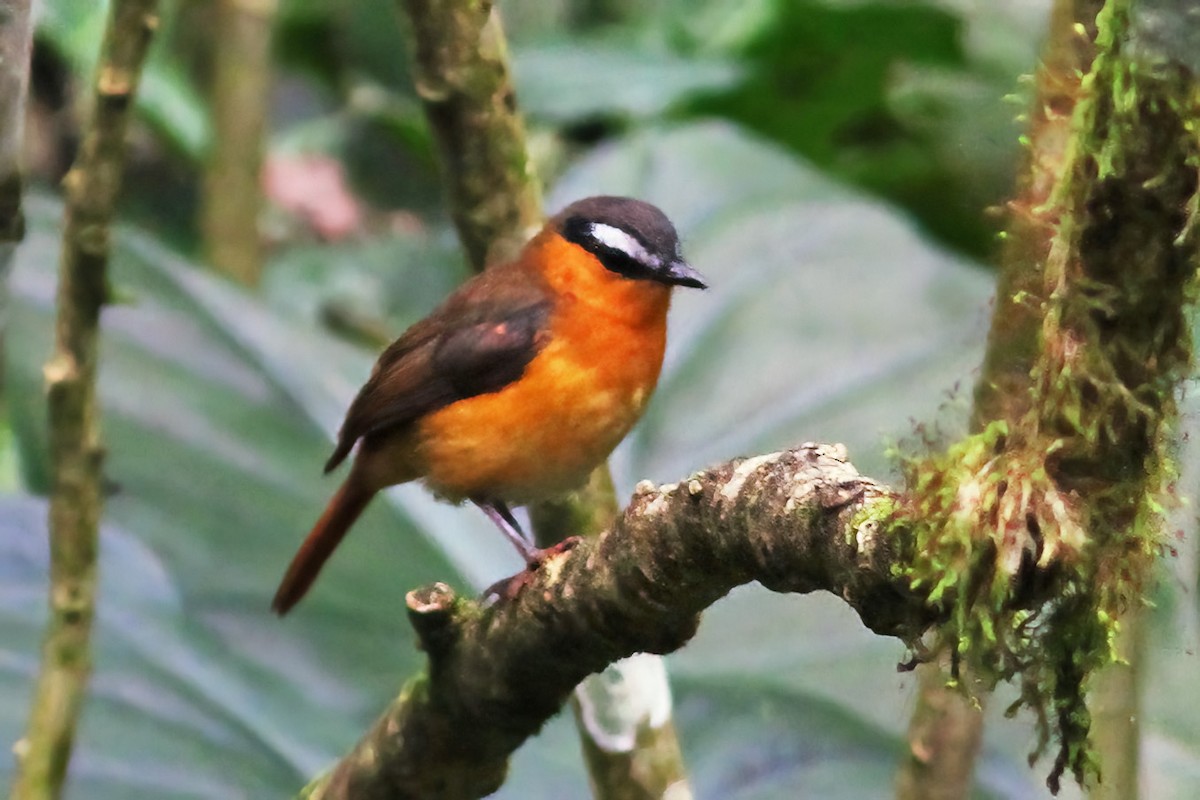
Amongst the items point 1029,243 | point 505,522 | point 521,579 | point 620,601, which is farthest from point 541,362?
point 1029,243

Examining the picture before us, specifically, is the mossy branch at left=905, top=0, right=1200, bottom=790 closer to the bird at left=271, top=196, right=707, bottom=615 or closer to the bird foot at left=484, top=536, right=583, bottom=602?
the bird foot at left=484, top=536, right=583, bottom=602

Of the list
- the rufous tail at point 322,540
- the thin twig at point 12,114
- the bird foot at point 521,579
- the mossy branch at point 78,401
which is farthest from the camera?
the rufous tail at point 322,540

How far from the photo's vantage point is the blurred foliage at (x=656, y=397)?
6.56 ft

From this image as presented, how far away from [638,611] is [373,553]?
1455 mm

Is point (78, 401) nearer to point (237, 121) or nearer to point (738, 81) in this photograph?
point (237, 121)

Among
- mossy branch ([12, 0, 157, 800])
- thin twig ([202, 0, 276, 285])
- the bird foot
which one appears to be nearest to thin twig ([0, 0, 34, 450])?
mossy branch ([12, 0, 157, 800])

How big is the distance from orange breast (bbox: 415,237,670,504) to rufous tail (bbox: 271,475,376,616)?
0.71 feet

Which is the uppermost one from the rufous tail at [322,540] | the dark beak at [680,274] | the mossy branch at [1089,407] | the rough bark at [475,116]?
the mossy branch at [1089,407]

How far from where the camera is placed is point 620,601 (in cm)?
94

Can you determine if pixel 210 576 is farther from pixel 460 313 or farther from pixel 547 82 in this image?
pixel 547 82

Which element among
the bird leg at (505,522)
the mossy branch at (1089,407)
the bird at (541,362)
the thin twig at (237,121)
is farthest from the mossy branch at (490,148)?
the thin twig at (237,121)

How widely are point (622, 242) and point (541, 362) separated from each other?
6.7 inches

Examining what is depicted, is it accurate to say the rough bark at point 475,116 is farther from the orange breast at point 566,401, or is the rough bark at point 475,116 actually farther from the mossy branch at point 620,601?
the mossy branch at point 620,601

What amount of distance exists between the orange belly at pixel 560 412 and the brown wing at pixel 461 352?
2 centimetres
